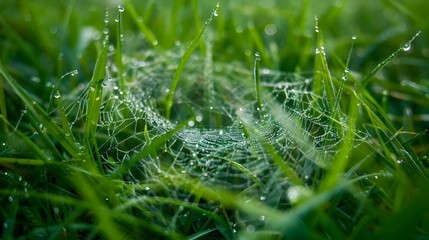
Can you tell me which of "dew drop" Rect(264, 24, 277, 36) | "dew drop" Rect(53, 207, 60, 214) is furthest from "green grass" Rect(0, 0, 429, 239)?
"dew drop" Rect(264, 24, 277, 36)

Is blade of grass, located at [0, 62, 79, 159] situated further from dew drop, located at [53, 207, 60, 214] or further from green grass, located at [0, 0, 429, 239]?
dew drop, located at [53, 207, 60, 214]

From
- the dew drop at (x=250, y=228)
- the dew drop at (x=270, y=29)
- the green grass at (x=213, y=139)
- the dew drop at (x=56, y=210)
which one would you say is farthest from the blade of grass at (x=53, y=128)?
the dew drop at (x=270, y=29)

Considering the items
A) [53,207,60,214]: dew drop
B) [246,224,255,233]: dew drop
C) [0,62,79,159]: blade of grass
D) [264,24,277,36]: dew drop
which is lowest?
[53,207,60,214]: dew drop

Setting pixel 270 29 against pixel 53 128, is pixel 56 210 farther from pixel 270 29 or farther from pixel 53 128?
pixel 270 29

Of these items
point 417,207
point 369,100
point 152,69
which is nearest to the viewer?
point 417,207

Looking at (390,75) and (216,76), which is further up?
(390,75)

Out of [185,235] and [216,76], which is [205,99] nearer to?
[216,76]

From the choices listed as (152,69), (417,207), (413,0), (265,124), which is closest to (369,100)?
(265,124)

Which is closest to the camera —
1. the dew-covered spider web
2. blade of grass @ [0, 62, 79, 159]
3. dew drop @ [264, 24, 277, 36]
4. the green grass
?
the green grass
